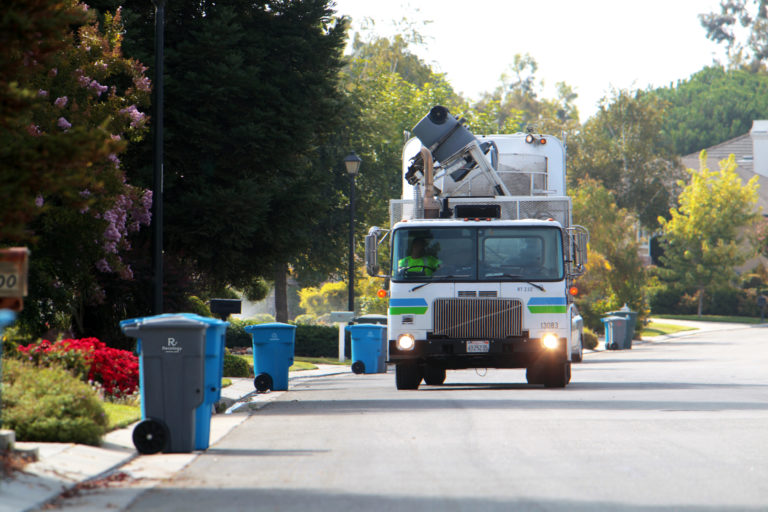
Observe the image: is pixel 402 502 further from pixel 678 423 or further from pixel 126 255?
pixel 126 255

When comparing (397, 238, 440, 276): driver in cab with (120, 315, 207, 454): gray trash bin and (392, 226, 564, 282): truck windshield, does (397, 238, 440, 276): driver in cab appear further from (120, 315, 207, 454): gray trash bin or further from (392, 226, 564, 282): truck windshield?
(120, 315, 207, 454): gray trash bin

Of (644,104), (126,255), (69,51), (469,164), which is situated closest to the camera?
(69,51)

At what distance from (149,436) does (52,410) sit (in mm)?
913

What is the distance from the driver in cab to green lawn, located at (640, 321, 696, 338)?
1470 inches

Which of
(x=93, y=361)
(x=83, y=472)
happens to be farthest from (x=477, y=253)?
(x=83, y=472)

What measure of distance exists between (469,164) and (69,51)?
685 cm

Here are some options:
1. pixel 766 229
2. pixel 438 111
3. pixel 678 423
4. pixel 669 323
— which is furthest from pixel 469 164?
pixel 766 229

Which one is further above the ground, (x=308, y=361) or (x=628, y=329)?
(x=628, y=329)

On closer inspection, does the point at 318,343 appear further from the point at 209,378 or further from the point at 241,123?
the point at 209,378

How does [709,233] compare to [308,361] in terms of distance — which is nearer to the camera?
[308,361]

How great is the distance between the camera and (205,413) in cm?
1110

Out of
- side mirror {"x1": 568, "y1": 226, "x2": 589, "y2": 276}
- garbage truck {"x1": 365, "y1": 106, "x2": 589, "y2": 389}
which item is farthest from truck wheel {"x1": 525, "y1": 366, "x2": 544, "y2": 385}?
side mirror {"x1": 568, "y1": 226, "x2": 589, "y2": 276}

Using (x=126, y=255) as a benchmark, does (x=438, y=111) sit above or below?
above

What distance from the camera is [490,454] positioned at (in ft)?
35.0
